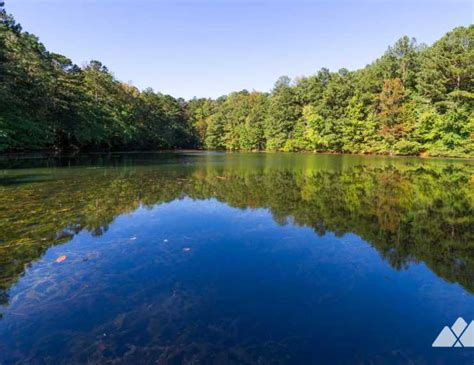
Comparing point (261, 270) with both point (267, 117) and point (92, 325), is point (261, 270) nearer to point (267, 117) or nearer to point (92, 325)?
point (92, 325)

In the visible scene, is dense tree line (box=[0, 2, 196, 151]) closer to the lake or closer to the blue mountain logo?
the lake

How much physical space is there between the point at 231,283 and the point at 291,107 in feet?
164

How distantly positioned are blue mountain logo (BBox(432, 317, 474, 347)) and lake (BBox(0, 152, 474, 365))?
64 millimetres

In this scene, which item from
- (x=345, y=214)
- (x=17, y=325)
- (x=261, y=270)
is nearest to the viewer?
(x=17, y=325)

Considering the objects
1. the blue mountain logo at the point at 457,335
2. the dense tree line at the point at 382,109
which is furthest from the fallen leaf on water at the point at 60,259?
the dense tree line at the point at 382,109

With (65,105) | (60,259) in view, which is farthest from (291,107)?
(60,259)

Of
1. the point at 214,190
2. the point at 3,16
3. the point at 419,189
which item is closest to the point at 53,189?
the point at 214,190

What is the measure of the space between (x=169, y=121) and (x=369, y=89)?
3561 cm

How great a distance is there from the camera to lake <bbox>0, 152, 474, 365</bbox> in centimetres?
259

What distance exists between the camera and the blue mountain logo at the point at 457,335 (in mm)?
2758

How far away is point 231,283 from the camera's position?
379cm

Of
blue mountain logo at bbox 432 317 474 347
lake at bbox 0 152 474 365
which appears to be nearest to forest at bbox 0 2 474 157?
lake at bbox 0 152 474 365

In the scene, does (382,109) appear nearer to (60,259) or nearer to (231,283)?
(231,283)

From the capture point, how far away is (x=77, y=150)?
125 ft
